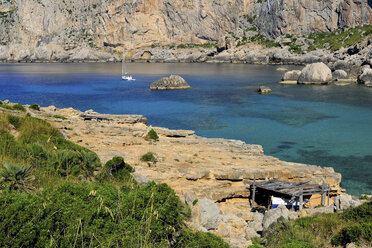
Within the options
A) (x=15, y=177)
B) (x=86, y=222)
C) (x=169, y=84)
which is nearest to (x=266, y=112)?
(x=169, y=84)

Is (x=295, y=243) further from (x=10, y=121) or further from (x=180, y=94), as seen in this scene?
(x=180, y=94)

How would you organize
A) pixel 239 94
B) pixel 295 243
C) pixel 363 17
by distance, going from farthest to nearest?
pixel 363 17, pixel 239 94, pixel 295 243

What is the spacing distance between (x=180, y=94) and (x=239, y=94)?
12524 millimetres

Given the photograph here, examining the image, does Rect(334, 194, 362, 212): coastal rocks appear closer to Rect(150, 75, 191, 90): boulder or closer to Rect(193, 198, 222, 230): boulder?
Rect(193, 198, 222, 230): boulder

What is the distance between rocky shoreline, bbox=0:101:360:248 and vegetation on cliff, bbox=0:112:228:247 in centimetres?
285

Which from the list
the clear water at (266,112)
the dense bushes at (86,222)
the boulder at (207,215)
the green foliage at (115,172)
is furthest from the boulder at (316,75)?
the dense bushes at (86,222)

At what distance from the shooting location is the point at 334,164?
27.8 meters

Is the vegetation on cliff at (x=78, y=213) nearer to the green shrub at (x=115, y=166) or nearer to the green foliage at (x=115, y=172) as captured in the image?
the green foliage at (x=115, y=172)

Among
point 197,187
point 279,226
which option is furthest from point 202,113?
point 279,226

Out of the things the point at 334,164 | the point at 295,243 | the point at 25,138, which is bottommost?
the point at 334,164

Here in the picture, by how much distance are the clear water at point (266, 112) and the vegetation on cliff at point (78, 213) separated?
1855cm

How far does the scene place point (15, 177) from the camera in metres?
9.09

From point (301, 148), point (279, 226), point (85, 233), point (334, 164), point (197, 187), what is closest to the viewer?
point (85, 233)

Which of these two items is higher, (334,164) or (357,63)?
(357,63)
